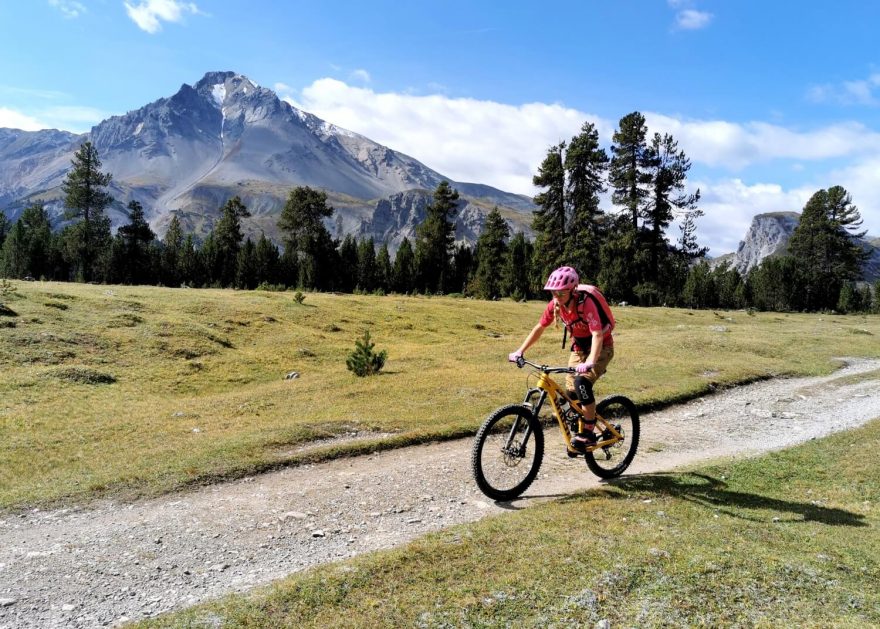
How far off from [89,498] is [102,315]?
19490 mm

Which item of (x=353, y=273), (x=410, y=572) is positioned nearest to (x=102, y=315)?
(x=410, y=572)

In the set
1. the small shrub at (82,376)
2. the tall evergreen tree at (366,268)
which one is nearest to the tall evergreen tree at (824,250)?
the tall evergreen tree at (366,268)

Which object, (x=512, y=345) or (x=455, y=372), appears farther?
(x=512, y=345)

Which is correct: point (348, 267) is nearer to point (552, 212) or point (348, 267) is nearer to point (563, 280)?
point (552, 212)

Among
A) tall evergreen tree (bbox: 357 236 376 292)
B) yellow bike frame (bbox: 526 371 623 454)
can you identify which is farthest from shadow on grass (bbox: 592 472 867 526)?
tall evergreen tree (bbox: 357 236 376 292)

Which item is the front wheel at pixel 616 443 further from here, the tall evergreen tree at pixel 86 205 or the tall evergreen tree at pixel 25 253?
the tall evergreen tree at pixel 25 253

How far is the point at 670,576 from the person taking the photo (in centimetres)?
550

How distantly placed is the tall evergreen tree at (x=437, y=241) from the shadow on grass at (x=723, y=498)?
253 feet

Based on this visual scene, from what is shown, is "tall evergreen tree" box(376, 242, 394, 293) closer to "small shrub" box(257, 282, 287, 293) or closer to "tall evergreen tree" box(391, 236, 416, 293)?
"tall evergreen tree" box(391, 236, 416, 293)

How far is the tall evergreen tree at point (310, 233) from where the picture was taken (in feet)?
266

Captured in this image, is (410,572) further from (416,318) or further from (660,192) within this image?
(660,192)

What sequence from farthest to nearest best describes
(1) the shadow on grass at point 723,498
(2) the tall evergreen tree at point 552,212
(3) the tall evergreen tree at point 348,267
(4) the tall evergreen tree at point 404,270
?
(4) the tall evergreen tree at point 404,270, (3) the tall evergreen tree at point 348,267, (2) the tall evergreen tree at point 552,212, (1) the shadow on grass at point 723,498

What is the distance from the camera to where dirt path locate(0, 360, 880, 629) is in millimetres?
5766

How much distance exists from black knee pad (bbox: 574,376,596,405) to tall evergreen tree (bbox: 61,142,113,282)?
74.6 metres
